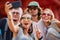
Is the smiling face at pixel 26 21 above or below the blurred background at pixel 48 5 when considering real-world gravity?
below

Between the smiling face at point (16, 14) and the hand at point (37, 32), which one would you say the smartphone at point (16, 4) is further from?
the hand at point (37, 32)

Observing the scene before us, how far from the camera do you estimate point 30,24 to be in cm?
181

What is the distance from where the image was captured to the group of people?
1787 millimetres

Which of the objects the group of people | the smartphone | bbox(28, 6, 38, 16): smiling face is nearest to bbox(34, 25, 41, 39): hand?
the group of people

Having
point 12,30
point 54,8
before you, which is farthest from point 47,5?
point 12,30

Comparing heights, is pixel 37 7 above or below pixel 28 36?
above

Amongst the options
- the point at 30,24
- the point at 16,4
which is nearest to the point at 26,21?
the point at 30,24

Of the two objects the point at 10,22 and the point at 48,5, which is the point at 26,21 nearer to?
the point at 10,22

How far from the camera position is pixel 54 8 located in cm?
185

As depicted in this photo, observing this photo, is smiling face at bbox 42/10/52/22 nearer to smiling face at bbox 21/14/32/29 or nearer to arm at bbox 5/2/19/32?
smiling face at bbox 21/14/32/29

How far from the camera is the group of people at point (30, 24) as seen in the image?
5.86 ft

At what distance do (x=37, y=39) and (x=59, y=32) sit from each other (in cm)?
19

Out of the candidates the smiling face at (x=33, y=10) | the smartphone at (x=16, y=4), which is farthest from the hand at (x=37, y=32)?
the smartphone at (x=16, y=4)

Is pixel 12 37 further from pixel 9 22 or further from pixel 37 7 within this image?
pixel 37 7
